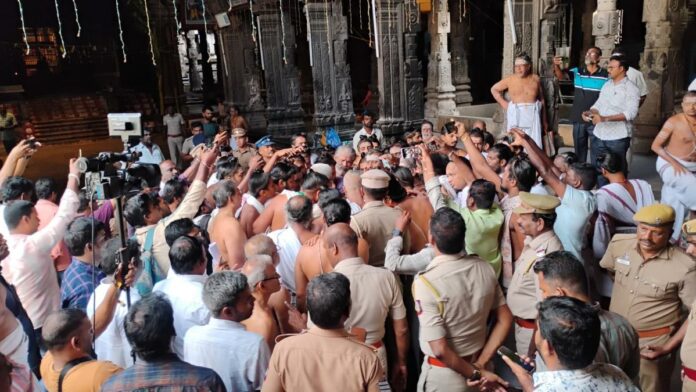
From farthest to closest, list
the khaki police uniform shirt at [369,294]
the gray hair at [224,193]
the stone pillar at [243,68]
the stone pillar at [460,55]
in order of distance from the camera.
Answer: the stone pillar at [243,68] < the stone pillar at [460,55] < the gray hair at [224,193] < the khaki police uniform shirt at [369,294]

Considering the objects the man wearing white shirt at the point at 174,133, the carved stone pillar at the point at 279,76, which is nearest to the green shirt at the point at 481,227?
the man wearing white shirt at the point at 174,133

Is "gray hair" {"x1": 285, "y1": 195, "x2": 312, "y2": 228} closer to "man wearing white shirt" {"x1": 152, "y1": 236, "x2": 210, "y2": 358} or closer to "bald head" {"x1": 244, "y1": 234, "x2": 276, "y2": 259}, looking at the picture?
"bald head" {"x1": 244, "y1": 234, "x2": 276, "y2": 259}

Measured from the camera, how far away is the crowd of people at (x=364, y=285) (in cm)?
217

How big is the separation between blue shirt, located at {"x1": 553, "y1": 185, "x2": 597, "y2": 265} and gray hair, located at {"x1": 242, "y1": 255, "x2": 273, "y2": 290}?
1.92 metres

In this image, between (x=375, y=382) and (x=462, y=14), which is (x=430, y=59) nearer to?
(x=462, y=14)

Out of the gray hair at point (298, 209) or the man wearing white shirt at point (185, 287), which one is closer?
the man wearing white shirt at point (185, 287)

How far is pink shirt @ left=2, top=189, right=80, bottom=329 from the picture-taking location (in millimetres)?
3455

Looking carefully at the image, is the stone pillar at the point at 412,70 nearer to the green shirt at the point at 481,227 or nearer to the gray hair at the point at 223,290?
the green shirt at the point at 481,227

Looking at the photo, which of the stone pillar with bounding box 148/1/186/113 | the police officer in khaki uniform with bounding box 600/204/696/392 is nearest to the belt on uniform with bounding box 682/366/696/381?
the police officer in khaki uniform with bounding box 600/204/696/392

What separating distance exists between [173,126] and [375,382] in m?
10.6

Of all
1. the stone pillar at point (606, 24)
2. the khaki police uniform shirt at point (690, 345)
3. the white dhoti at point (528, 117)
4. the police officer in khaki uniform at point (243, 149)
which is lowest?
the khaki police uniform shirt at point (690, 345)

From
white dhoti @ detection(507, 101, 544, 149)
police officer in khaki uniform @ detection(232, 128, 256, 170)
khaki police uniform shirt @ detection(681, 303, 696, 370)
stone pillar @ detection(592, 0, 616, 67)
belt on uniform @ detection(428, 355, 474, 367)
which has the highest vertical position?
stone pillar @ detection(592, 0, 616, 67)

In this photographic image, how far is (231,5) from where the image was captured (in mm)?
14750

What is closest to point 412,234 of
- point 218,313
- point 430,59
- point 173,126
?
point 218,313
